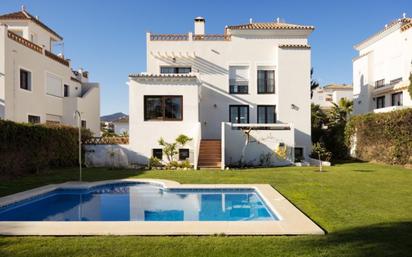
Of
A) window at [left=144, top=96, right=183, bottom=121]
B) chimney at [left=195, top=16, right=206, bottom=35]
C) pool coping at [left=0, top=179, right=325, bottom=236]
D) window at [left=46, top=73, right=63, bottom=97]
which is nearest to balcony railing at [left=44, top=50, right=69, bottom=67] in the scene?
window at [left=46, top=73, right=63, bottom=97]

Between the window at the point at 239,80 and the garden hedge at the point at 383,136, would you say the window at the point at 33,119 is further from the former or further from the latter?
the garden hedge at the point at 383,136

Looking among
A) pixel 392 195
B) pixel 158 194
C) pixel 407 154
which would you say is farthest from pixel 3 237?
pixel 407 154

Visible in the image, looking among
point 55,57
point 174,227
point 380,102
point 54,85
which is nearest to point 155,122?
point 54,85

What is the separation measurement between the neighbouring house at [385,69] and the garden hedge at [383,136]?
160 inches

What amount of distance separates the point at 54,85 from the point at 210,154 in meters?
15.9

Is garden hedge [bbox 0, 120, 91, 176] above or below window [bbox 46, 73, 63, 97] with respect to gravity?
below

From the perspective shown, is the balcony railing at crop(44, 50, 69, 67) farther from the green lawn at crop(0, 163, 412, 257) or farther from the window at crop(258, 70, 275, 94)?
the green lawn at crop(0, 163, 412, 257)

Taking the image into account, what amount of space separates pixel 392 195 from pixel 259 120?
16.5 m

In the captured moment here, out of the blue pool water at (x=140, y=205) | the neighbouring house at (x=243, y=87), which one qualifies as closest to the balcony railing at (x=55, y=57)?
the neighbouring house at (x=243, y=87)

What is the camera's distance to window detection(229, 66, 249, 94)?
27.1m

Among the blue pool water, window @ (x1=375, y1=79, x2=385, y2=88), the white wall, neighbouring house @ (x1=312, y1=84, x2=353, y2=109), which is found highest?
neighbouring house @ (x1=312, y1=84, x2=353, y2=109)

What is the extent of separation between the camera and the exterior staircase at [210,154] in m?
21.0

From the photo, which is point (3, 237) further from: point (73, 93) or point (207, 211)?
point (73, 93)

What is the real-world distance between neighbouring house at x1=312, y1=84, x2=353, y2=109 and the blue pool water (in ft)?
143
